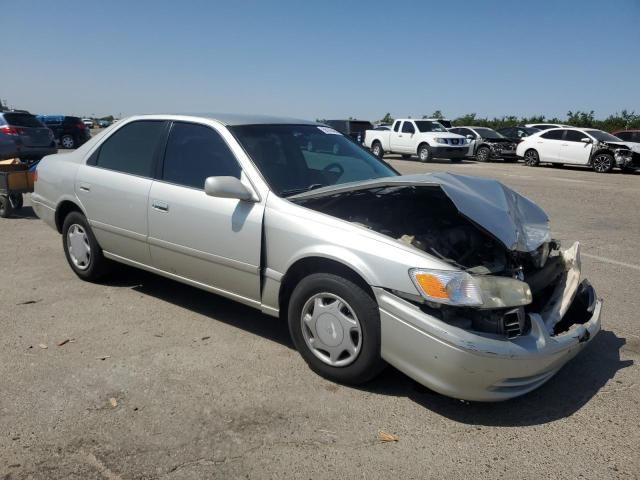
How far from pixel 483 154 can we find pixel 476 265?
71.3ft

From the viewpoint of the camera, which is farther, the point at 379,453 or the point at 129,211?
the point at 129,211

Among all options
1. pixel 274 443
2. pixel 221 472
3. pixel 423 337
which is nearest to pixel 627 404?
pixel 423 337

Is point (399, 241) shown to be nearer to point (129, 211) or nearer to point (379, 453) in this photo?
point (379, 453)

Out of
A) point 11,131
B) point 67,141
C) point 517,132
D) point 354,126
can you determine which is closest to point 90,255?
point 11,131

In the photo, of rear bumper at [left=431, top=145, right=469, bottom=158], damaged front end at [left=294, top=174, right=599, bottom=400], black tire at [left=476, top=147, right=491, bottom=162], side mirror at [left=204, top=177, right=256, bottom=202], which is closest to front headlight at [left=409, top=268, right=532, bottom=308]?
damaged front end at [left=294, top=174, right=599, bottom=400]

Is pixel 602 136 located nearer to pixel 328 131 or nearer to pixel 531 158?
pixel 531 158

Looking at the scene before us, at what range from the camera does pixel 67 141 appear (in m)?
27.2

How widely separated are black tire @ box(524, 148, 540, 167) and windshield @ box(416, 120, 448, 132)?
12.5ft

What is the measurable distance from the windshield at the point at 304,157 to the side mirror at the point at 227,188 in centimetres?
19

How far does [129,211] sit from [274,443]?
247 cm

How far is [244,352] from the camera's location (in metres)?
3.75

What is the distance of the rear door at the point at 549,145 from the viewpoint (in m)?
20.3

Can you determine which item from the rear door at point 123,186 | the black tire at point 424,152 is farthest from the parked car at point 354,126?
the rear door at point 123,186

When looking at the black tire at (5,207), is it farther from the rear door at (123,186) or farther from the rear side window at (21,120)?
the rear side window at (21,120)
